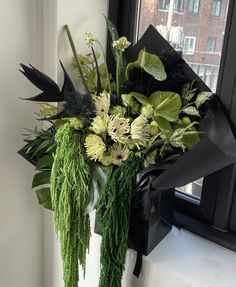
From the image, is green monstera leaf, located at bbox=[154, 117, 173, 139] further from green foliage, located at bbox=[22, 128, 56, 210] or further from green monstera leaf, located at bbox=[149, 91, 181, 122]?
green foliage, located at bbox=[22, 128, 56, 210]

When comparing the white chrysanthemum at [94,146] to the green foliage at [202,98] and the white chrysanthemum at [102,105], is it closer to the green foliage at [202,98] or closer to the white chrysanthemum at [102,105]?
the white chrysanthemum at [102,105]

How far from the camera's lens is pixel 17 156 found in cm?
112

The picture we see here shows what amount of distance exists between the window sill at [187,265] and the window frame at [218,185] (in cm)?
5

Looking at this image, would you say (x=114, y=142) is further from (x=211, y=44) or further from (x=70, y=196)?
(x=211, y=44)

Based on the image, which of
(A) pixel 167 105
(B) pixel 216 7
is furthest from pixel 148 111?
(B) pixel 216 7

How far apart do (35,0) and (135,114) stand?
0.49 m

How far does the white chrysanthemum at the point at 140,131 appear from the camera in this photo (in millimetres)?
828

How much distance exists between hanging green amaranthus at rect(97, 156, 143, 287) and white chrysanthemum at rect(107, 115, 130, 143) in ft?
0.22

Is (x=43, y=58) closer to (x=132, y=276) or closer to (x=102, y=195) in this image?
(x=102, y=195)

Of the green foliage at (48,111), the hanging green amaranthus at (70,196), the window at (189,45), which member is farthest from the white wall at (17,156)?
the window at (189,45)

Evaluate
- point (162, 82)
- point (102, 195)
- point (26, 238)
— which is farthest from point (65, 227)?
point (162, 82)

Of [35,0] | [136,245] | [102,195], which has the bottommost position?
[136,245]

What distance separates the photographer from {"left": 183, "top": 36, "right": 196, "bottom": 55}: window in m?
1.05

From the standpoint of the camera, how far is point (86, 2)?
107 cm
